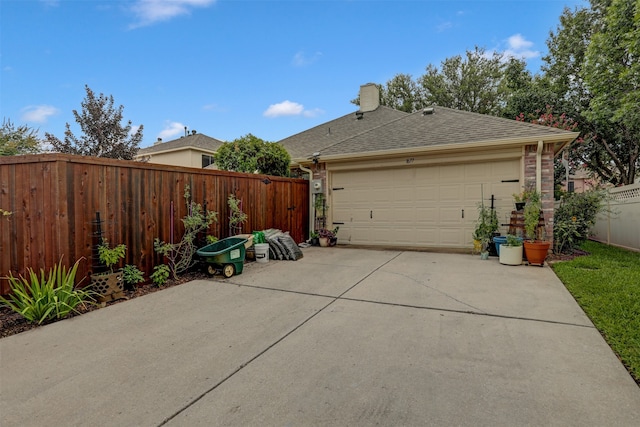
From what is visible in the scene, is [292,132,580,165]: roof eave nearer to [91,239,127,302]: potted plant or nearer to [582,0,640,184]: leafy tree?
[582,0,640,184]: leafy tree

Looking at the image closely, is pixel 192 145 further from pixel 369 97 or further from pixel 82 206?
pixel 82 206

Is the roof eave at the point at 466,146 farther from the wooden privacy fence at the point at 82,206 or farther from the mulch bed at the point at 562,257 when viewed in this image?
the wooden privacy fence at the point at 82,206

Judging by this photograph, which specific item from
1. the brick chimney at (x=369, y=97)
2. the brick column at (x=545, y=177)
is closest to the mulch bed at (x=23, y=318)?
the brick column at (x=545, y=177)

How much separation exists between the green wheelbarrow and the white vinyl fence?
805 cm

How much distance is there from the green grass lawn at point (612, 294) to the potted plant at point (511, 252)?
568mm

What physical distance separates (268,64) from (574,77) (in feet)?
43.0

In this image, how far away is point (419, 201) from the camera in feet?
26.7

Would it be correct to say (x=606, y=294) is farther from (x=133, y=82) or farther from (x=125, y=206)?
(x=133, y=82)

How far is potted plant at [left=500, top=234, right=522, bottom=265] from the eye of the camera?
5.77m

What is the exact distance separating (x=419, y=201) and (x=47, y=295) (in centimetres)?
731

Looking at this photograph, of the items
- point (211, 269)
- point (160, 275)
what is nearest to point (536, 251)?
point (211, 269)

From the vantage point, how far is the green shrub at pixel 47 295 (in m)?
3.30

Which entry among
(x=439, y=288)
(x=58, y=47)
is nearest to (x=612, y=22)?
(x=439, y=288)

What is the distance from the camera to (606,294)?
3881 mm
